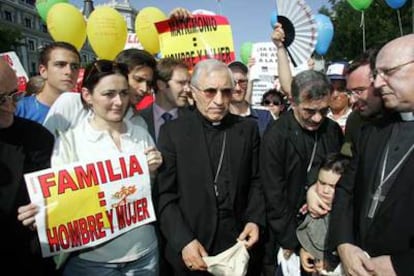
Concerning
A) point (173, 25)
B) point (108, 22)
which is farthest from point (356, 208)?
point (108, 22)

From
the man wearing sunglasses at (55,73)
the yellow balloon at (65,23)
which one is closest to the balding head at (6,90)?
the man wearing sunglasses at (55,73)

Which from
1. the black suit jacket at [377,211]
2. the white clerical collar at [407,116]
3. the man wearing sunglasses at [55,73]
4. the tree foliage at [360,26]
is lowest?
the black suit jacket at [377,211]

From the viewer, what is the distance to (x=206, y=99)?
8.21 feet

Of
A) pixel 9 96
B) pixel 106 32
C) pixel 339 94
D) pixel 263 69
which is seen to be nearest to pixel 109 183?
pixel 9 96

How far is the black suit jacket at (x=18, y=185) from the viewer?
A: 198 cm

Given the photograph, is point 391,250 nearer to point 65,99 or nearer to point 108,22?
point 65,99

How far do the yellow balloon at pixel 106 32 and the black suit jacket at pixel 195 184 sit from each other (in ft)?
13.7

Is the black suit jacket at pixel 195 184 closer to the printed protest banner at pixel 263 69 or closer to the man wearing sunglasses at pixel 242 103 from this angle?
the man wearing sunglasses at pixel 242 103

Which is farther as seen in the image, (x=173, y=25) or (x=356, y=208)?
(x=173, y=25)

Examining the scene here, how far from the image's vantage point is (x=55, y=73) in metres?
3.63

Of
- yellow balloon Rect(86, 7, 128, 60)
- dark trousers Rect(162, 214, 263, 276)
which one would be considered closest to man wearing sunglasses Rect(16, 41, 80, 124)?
dark trousers Rect(162, 214, 263, 276)

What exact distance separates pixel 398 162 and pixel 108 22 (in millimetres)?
5411

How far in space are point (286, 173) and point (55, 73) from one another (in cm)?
235

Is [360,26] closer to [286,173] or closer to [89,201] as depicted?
[286,173]
